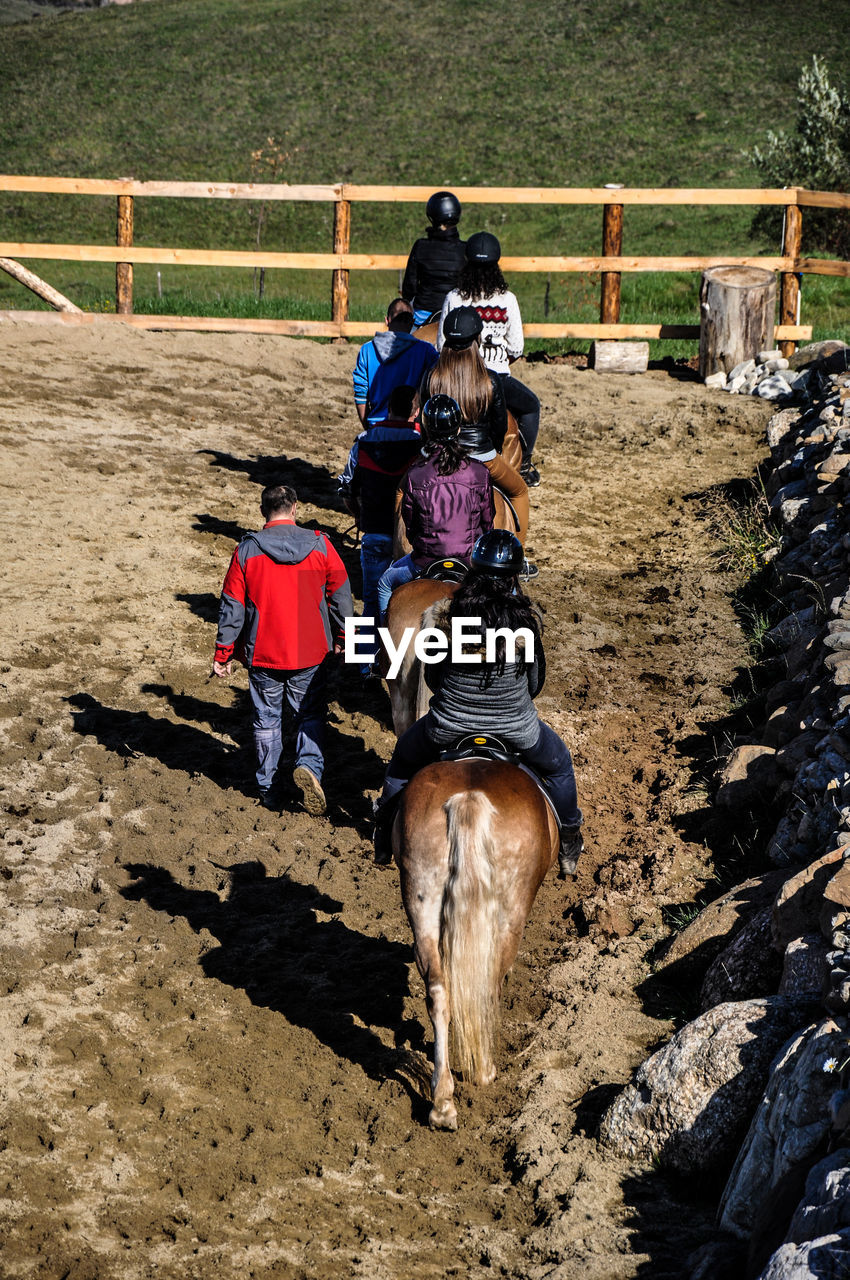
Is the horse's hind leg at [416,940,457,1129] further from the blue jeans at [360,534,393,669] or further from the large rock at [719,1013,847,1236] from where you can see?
the blue jeans at [360,534,393,669]

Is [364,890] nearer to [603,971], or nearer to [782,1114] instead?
[603,971]

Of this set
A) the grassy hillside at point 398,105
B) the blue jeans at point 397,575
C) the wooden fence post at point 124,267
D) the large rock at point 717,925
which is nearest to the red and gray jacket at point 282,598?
the blue jeans at point 397,575

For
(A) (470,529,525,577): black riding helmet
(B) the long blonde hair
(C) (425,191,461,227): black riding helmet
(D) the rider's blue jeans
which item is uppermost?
(C) (425,191,461,227): black riding helmet

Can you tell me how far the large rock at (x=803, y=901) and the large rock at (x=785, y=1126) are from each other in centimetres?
77

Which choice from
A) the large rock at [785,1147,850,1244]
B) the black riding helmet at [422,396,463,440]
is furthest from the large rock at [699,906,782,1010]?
the black riding helmet at [422,396,463,440]

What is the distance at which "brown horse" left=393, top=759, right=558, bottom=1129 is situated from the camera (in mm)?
4266

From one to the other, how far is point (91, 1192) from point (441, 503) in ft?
11.7

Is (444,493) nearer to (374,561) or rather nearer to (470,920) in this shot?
(374,561)

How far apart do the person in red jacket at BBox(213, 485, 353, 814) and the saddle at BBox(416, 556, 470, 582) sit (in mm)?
479

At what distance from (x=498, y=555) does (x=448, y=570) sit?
5.12 feet

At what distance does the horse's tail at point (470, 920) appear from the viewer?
4242 mm

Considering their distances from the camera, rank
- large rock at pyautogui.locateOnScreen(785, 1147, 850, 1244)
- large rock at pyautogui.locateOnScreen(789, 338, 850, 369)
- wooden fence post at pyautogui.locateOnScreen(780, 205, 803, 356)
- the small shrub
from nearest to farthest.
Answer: large rock at pyautogui.locateOnScreen(785, 1147, 850, 1244) < large rock at pyautogui.locateOnScreen(789, 338, 850, 369) < wooden fence post at pyautogui.locateOnScreen(780, 205, 803, 356) < the small shrub

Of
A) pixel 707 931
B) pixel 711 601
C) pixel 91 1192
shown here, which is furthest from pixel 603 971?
pixel 711 601

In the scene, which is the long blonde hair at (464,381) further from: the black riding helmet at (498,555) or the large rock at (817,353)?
the large rock at (817,353)
